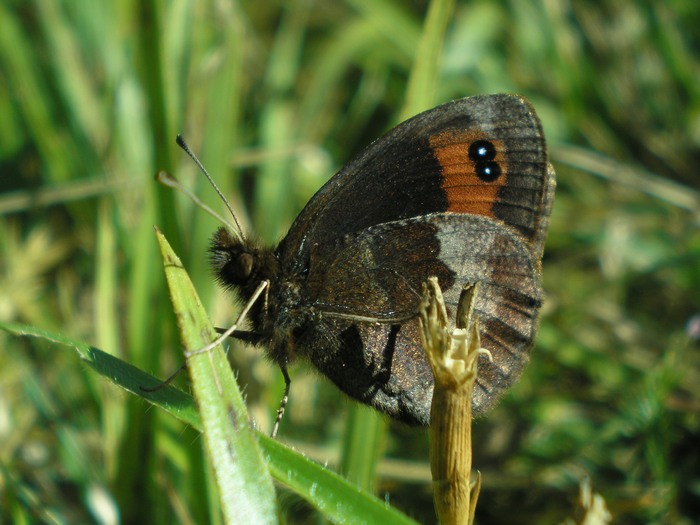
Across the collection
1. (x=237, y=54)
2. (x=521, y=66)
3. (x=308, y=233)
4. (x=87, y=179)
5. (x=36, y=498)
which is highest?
(x=521, y=66)

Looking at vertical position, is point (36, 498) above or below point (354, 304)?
below

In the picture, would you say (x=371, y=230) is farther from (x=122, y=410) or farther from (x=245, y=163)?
(x=245, y=163)

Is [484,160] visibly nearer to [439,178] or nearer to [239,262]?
[439,178]

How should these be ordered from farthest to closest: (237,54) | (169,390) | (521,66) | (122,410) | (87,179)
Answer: (521,66), (87,179), (237,54), (122,410), (169,390)

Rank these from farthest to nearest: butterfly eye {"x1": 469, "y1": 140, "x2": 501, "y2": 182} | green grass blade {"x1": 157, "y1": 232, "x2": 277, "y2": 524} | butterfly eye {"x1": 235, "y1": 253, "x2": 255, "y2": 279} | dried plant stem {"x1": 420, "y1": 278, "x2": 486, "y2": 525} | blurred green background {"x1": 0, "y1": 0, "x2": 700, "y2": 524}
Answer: blurred green background {"x1": 0, "y1": 0, "x2": 700, "y2": 524} < butterfly eye {"x1": 469, "y1": 140, "x2": 501, "y2": 182} < butterfly eye {"x1": 235, "y1": 253, "x2": 255, "y2": 279} < dried plant stem {"x1": 420, "y1": 278, "x2": 486, "y2": 525} < green grass blade {"x1": 157, "y1": 232, "x2": 277, "y2": 524}

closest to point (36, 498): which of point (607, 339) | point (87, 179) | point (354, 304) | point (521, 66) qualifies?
point (354, 304)

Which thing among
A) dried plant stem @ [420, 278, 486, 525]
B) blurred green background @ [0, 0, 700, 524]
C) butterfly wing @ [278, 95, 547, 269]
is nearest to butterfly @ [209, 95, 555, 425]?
Answer: butterfly wing @ [278, 95, 547, 269]

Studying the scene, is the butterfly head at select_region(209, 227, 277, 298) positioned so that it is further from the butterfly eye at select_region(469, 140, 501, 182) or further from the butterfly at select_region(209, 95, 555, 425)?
the butterfly eye at select_region(469, 140, 501, 182)

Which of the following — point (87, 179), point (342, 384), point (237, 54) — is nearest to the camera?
point (342, 384)
